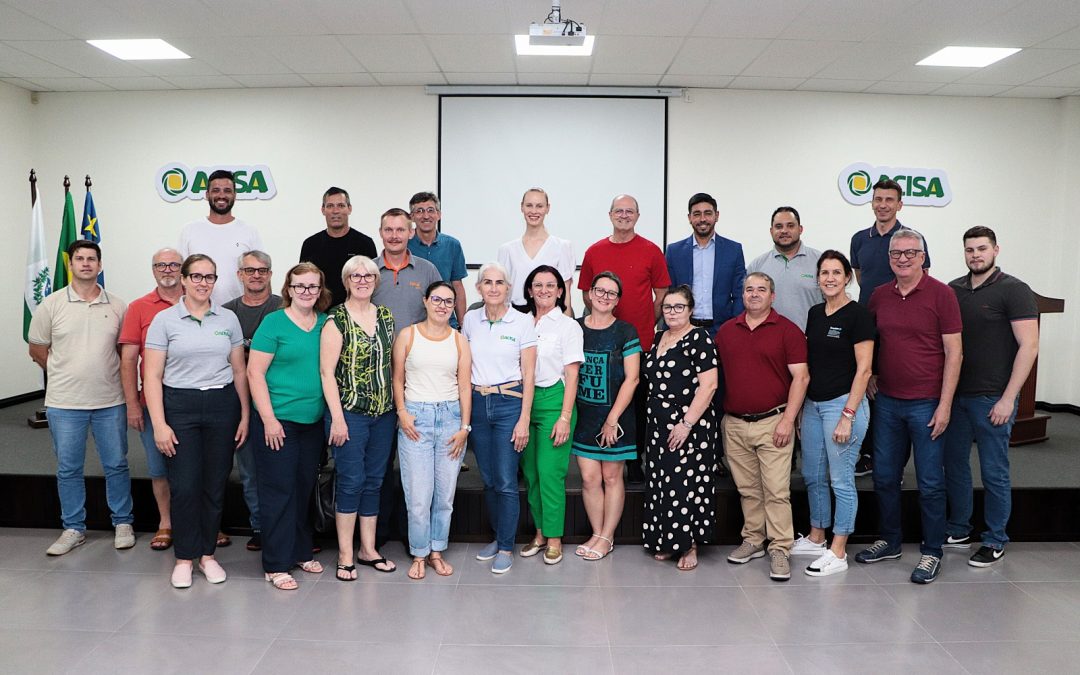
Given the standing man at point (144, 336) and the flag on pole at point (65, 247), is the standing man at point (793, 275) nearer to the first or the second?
the standing man at point (144, 336)

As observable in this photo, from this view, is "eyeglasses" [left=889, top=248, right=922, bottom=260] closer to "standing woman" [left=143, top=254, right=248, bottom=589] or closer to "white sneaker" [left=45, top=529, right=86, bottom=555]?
"standing woman" [left=143, top=254, right=248, bottom=589]

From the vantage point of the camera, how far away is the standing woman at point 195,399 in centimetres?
322

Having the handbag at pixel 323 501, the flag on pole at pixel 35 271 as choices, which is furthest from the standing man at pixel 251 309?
the flag on pole at pixel 35 271

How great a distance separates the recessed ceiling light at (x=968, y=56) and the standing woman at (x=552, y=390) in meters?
4.22

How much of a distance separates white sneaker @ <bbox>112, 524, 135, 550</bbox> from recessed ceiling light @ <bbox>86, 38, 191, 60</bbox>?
3.79m

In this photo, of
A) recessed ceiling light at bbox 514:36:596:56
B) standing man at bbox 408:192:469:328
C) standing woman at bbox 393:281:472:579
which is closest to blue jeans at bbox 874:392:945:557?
standing woman at bbox 393:281:472:579

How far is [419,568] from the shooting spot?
3.52m

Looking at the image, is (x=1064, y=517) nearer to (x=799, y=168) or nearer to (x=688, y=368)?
(x=688, y=368)

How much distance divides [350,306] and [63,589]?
1.93 meters

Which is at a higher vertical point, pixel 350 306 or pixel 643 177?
pixel 643 177

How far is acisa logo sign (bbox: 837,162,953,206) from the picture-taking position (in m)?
6.98

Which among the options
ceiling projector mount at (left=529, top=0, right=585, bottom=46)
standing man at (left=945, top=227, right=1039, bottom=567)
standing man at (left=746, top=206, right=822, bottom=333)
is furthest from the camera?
ceiling projector mount at (left=529, top=0, right=585, bottom=46)

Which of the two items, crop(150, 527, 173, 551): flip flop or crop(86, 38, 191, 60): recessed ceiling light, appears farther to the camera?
crop(86, 38, 191, 60): recessed ceiling light

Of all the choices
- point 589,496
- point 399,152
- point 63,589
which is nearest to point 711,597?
point 589,496
